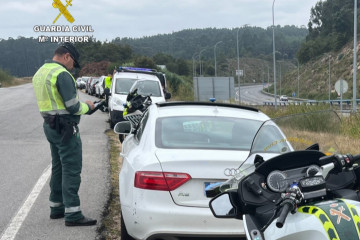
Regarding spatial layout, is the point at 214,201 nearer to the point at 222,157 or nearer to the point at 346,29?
the point at 222,157

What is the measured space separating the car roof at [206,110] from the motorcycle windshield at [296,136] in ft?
7.61

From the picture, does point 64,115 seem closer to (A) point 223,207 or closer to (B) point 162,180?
(B) point 162,180

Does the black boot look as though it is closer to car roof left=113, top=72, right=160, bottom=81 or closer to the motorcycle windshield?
the motorcycle windshield

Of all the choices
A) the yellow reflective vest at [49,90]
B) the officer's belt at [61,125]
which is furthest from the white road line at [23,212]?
the yellow reflective vest at [49,90]

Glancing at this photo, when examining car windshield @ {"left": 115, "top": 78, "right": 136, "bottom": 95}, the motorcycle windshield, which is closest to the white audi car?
the motorcycle windshield

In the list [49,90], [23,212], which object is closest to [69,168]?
[49,90]

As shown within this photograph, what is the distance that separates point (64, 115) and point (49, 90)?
33cm

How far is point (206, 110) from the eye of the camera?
558 centimetres

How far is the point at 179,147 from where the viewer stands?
4.64 m

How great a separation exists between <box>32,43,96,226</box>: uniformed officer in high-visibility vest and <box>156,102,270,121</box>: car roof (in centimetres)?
98

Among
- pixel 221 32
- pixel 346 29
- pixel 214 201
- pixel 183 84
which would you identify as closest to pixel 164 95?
pixel 214 201

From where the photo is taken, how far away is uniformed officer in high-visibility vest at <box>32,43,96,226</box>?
565 centimetres

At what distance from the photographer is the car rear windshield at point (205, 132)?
15.7ft

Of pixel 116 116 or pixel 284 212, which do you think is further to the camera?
pixel 116 116
